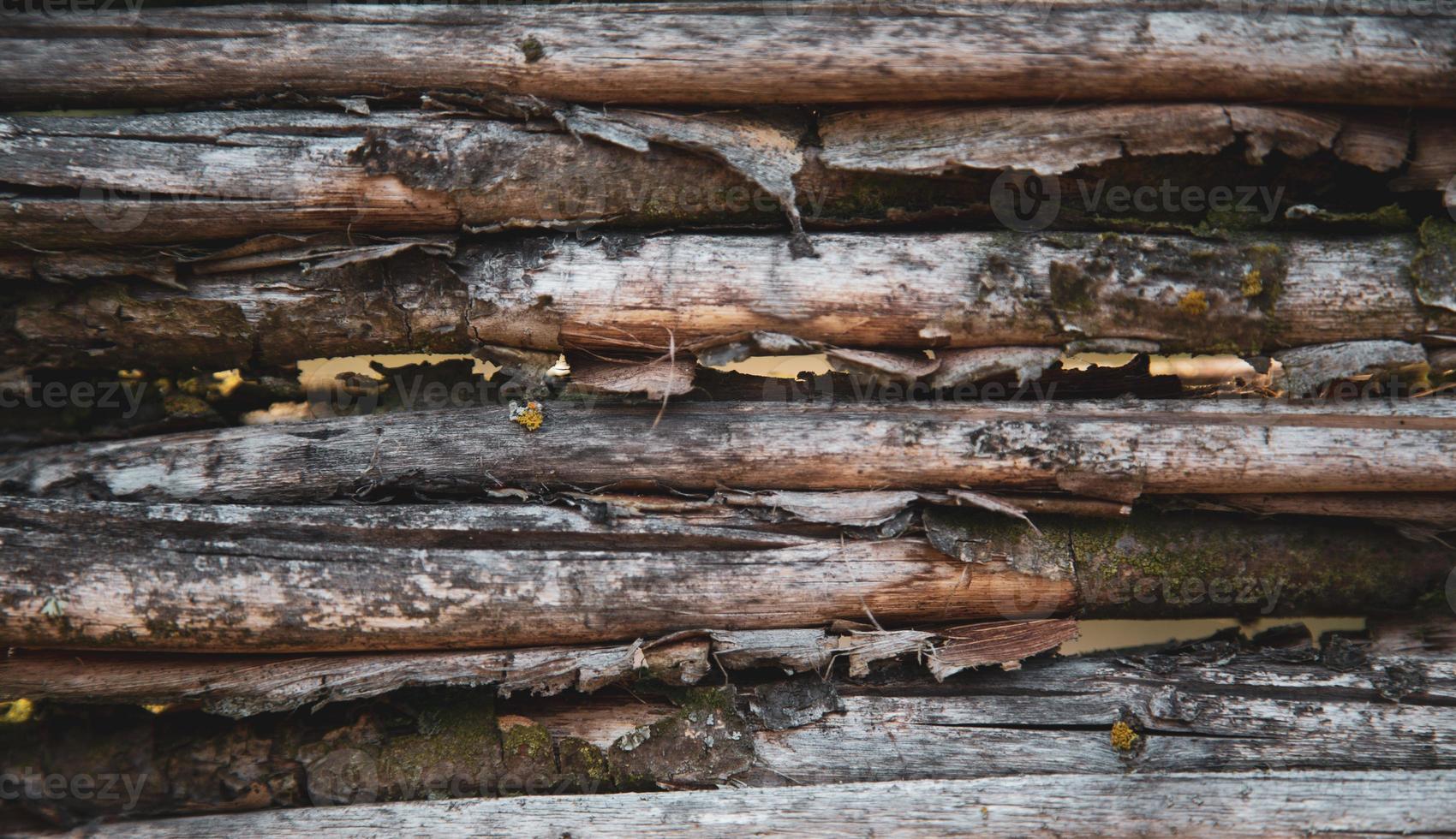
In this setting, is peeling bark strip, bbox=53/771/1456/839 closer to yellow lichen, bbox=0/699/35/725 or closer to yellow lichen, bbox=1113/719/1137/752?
yellow lichen, bbox=1113/719/1137/752

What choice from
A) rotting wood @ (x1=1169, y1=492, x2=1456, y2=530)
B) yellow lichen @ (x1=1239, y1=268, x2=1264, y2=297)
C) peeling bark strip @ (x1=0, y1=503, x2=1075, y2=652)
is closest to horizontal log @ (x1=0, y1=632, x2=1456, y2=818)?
peeling bark strip @ (x1=0, y1=503, x2=1075, y2=652)

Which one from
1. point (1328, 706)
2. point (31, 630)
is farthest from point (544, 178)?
point (1328, 706)

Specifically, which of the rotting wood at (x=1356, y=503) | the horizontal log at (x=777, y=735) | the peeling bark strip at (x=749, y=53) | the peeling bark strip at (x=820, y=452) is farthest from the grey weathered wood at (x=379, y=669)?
the peeling bark strip at (x=749, y=53)

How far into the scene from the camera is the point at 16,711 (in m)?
3.85

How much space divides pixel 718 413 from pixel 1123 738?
6.67ft

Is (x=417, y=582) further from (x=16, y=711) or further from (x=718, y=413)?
(x=16, y=711)

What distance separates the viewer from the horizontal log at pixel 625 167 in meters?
3.59

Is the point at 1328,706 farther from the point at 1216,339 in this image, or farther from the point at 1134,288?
the point at 1134,288

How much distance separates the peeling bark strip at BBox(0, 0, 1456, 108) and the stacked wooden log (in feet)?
0.06

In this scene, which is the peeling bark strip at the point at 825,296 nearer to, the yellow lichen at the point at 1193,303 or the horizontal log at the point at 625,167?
the yellow lichen at the point at 1193,303

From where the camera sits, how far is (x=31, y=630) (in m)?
3.42

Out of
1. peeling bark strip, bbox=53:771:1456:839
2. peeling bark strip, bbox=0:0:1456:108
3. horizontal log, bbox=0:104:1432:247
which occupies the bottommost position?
peeling bark strip, bbox=53:771:1456:839

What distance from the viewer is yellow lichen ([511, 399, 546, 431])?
12.3 feet

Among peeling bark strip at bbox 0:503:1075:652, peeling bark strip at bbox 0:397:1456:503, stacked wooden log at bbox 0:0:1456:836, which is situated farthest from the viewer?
peeling bark strip at bbox 0:397:1456:503
